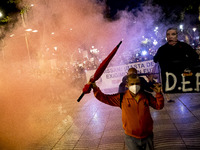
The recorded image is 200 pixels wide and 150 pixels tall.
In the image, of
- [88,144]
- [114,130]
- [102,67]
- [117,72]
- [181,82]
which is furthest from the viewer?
[117,72]

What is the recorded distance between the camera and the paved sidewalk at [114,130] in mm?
3895

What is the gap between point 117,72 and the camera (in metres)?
9.02

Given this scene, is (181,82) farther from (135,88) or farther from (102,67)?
(102,67)

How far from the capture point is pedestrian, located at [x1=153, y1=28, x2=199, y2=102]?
251 centimetres

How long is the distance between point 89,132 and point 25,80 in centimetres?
874

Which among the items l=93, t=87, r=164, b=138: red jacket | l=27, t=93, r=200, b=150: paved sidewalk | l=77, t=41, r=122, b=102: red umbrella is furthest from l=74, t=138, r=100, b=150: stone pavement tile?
l=77, t=41, r=122, b=102: red umbrella

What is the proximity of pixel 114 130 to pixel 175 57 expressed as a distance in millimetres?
2709

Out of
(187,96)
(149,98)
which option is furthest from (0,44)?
(149,98)

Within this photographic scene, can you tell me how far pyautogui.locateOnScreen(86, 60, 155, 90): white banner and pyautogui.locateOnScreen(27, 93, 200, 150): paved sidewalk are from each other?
2196 mm

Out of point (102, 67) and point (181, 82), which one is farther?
point (181, 82)

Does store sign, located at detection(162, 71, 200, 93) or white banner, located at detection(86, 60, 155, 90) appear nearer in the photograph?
store sign, located at detection(162, 71, 200, 93)

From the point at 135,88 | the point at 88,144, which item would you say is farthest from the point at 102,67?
the point at 88,144

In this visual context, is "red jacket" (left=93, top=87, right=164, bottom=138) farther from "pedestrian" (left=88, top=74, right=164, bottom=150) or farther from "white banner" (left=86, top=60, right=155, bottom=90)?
"white banner" (left=86, top=60, right=155, bottom=90)

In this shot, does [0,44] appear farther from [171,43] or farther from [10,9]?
[171,43]
